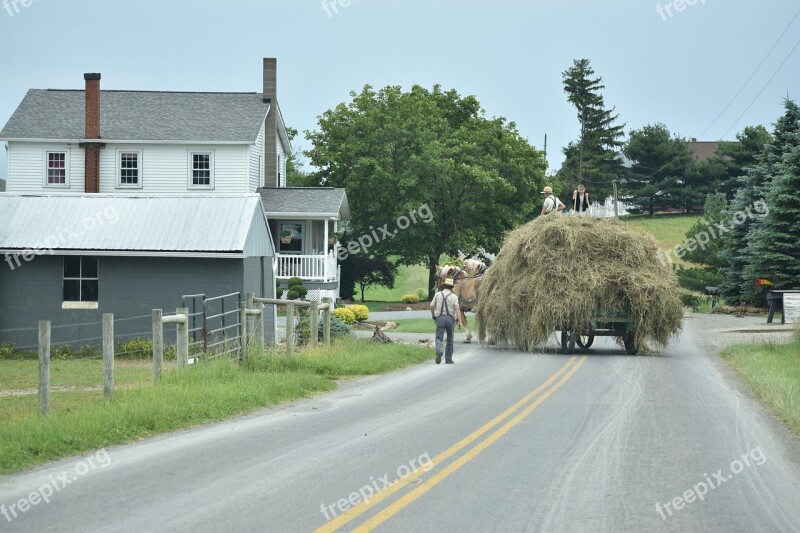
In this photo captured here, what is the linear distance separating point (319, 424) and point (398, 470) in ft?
10.6

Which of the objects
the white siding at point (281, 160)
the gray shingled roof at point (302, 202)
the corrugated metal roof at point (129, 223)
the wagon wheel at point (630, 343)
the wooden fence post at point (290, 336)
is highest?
the white siding at point (281, 160)

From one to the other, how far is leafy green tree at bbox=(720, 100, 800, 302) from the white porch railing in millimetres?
17264

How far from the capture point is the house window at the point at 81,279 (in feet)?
89.8

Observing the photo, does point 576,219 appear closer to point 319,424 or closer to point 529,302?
point 529,302

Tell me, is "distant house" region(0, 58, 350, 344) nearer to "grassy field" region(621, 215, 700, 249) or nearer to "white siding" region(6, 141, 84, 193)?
"white siding" region(6, 141, 84, 193)

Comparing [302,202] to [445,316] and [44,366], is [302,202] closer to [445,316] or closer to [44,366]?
[445,316]

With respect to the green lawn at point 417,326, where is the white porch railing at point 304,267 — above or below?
above

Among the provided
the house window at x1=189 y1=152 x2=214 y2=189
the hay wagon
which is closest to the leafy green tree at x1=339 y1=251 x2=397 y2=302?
the house window at x1=189 y1=152 x2=214 y2=189

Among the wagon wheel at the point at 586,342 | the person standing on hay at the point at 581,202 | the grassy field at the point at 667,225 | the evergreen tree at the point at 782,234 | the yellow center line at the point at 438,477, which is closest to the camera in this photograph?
the yellow center line at the point at 438,477

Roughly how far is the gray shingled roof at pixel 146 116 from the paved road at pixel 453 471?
28.9 meters

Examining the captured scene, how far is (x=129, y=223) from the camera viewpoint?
28.0m

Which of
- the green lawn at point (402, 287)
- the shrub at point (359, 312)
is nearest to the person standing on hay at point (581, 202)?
the shrub at point (359, 312)

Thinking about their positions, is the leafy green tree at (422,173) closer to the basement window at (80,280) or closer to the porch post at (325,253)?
the porch post at (325,253)

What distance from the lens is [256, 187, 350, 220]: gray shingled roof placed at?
42.3m
